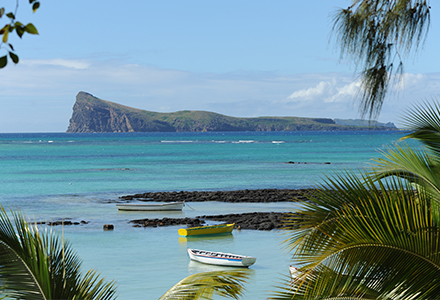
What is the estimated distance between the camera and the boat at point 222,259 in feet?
58.4

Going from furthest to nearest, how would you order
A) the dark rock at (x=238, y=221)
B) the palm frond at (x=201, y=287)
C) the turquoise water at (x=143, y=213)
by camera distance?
the dark rock at (x=238, y=221) < the turquoise water at (x=143, y=213) < the palm frond at (x=201, y=287)

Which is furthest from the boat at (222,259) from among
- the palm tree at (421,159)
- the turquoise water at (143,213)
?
the palm tree at (421,159)

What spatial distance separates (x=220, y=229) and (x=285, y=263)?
608 centimetres

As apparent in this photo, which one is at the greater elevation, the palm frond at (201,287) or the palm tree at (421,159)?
the palm tree at (421,159)

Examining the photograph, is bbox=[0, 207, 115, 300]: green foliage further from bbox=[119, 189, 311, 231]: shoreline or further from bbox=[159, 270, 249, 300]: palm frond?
bbox=[119, 189, 311, 231]: shoreline

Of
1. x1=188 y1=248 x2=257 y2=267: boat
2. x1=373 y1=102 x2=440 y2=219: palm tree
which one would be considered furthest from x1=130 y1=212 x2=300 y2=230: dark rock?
x1=373 y1=102 x2=440 y2=219: palm tree

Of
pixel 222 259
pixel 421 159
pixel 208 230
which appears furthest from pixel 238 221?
pixel 421 159

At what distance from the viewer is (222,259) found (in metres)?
18.4

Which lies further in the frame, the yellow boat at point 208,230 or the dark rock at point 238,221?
the dark rock at point 238,221

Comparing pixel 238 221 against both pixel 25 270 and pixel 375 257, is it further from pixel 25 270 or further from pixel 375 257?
pixel 375 257

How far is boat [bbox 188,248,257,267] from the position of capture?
17.8 metres

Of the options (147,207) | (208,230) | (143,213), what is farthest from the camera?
(147,207)

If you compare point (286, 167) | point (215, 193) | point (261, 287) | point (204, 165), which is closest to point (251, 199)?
point (215, 193)

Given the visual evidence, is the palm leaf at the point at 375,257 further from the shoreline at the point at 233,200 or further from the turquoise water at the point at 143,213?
the shoreline at the point at 233,200
